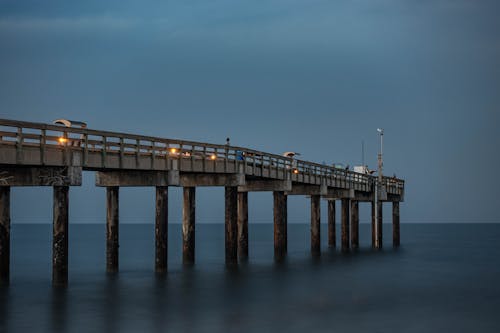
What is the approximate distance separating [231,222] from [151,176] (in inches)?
339

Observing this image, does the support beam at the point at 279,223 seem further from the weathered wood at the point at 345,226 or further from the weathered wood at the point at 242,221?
the weathered wood at the point at 345,226

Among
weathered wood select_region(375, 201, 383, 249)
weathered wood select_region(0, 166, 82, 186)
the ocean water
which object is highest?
weathered wood select_region(0, 166, 82, 186)

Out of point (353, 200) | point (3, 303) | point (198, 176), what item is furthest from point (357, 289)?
point (353, 200)

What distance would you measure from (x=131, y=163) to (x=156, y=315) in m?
9.56

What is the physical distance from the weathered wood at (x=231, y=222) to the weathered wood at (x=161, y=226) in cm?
565

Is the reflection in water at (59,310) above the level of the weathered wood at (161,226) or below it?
below

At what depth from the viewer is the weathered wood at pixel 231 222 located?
46.6 meters

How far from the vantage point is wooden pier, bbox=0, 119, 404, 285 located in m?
32.3

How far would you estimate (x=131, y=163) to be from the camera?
122 ft

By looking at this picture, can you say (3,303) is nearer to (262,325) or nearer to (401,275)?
(262,325)

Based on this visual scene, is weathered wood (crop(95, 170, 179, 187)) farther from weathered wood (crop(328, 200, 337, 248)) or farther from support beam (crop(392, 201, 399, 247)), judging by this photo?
support beam (crop(392, 201, 399, 247))

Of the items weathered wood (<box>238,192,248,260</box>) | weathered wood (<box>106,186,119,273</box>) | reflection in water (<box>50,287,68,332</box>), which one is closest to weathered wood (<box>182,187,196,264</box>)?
weathered wood (<box>238,192,248,260</box>)

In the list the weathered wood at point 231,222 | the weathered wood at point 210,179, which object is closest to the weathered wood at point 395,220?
the weathered wood at point 231,222

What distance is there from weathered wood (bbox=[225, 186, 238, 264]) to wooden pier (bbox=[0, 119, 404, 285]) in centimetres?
6
